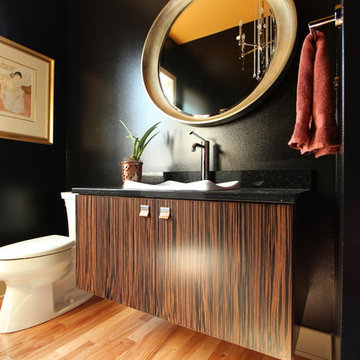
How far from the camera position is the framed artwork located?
5.32ft

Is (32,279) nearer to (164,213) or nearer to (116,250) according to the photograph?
(116,250)

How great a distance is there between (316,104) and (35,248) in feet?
4.81

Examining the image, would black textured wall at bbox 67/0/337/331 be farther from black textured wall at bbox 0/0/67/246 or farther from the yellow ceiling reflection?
the yellow ceiling reflection

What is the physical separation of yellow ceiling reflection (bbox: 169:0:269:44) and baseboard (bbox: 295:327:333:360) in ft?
4.99

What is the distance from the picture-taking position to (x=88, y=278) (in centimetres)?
112

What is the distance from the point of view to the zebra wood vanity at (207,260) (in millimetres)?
692

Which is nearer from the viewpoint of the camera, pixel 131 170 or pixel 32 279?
pixel 32 279

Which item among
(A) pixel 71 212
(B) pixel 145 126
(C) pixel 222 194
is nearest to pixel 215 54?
(B) pixel 145 126

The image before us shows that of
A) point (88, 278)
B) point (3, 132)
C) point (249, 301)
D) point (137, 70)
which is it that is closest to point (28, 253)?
point (88, 278)

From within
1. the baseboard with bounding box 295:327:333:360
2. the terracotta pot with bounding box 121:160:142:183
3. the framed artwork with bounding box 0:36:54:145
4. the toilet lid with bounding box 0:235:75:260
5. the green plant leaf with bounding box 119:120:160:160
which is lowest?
the baseboard with bounding box 295:327:333:360

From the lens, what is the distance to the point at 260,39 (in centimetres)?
118

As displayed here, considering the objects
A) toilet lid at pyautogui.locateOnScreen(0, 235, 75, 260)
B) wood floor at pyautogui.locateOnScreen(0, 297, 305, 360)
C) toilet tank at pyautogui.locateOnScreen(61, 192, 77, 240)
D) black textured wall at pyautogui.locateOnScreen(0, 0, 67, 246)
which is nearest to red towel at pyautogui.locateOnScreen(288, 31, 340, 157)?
wood floor at pyautogui.locateOnScreen(0, 297, 305, 360)

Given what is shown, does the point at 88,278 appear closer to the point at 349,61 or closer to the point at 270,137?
the point at 270,137

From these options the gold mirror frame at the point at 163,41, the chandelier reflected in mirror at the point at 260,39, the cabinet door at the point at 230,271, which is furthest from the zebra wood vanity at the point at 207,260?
the chandelier reflected in mirror at the point at 260,39
